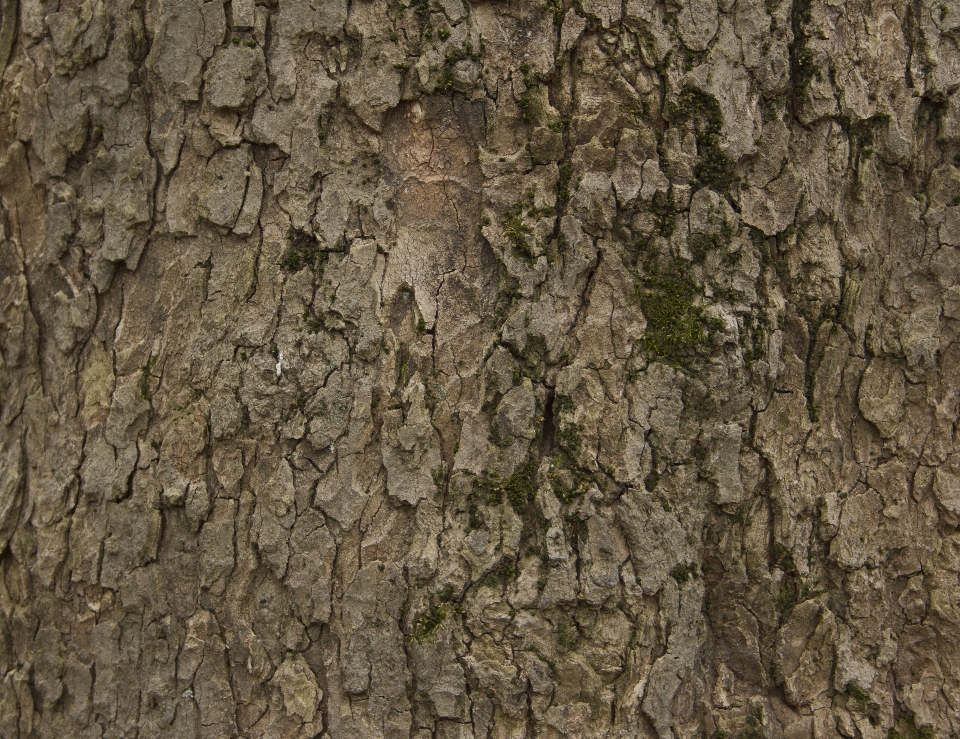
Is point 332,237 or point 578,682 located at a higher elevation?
point 332,237

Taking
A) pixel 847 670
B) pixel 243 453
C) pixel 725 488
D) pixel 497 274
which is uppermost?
pixel 497 274

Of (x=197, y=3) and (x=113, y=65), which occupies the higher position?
(x=197, y=3)

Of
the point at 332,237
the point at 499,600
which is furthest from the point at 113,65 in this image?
the point at 499,600

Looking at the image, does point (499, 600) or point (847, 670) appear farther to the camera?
point (847, 670)

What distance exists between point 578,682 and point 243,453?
965 millimetres

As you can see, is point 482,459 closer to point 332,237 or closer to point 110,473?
point 332,237

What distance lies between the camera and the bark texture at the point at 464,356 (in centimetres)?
176

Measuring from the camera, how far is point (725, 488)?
1.81m

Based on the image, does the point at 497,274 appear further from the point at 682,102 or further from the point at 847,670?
the point at 847,670

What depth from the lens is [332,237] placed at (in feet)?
5.81

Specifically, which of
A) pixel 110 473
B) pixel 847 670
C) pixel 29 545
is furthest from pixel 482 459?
pixel 29 545

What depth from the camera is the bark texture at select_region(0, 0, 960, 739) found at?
1.76 m

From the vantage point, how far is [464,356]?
1797 millimetres

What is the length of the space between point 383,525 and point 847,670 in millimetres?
1216
